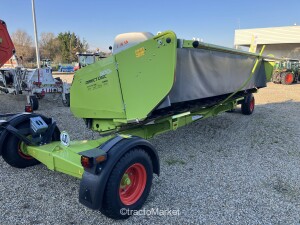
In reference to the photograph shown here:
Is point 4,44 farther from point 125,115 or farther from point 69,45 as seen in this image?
point 69,45

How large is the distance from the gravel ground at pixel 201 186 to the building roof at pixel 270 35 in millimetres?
35698

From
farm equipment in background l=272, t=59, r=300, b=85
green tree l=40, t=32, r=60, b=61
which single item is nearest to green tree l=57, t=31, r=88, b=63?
green tree l=40, t=32, r=60, b=61

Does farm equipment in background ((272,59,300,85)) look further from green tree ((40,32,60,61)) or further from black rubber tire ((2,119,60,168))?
green tree ((40,32,60,61))

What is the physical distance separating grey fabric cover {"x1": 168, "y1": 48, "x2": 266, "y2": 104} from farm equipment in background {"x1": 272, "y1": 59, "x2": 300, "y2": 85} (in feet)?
55.0

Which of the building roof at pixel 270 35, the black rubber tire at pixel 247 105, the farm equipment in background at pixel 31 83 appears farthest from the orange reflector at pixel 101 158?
the building roof at pixel 270 35

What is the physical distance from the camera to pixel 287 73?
2062 centimetres

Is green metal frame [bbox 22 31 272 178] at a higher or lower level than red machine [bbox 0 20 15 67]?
lower

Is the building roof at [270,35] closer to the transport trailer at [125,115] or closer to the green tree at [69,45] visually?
the green tree at [69,45]

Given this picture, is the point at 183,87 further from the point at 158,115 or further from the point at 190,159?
the point at 190,159

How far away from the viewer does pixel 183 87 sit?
3965 millimetres

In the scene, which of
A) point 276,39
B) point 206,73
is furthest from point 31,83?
point 276,39

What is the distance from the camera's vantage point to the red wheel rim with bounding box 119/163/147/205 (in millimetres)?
2830

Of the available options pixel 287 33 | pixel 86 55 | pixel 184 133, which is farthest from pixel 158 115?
pixel 287 33

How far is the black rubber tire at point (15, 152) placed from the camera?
3646 millimetres
